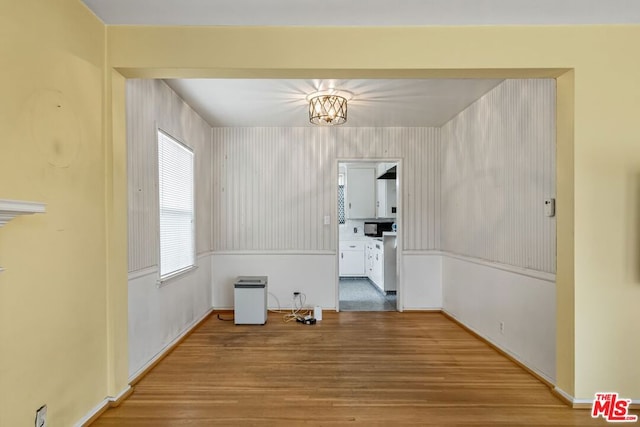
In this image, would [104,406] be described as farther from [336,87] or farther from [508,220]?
[508,220]

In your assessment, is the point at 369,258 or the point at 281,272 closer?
the point at 281,272

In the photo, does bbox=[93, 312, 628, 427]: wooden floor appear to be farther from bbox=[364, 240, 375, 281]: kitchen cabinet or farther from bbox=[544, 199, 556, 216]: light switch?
bbox=[364, 240, 375, 281]: kitchen cabinet

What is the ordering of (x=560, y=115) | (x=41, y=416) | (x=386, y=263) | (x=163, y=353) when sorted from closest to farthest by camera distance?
(x=41, y=416)
(x=560, y=115)
(x=163, y=353)
(x=386, y=263)

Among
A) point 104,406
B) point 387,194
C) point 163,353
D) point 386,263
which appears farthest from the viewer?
point 387,194

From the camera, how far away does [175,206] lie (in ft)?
12.0

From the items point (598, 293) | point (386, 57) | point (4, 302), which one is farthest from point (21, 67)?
point (598, 293)

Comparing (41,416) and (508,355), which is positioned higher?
(41,416)

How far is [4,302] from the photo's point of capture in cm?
152

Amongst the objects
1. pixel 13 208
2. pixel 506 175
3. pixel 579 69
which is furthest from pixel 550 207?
pixel 13 208

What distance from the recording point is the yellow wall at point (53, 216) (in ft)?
5.09

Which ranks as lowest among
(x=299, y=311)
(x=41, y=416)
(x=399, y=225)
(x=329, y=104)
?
(x=299, y=311)

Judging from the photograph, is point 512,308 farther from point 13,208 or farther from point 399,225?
point 13,208

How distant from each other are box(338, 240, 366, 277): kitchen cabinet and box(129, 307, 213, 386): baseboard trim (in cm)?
367

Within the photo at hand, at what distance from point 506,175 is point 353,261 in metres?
4.58
